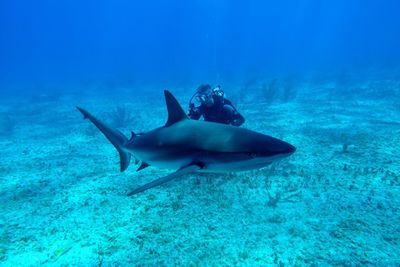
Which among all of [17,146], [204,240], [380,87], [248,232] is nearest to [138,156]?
[204,240]

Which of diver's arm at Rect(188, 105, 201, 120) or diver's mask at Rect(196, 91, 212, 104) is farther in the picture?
diver's arm at Rect(188, 105, 201, 120)

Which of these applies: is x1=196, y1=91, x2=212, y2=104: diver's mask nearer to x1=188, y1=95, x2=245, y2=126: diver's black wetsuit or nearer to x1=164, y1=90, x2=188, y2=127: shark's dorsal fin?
x1=188, y1=95, x2=245, y2=126: diver's black wetsuit

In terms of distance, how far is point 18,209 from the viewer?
18.3 feet

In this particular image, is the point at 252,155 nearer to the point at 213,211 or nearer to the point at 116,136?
the point at 213,211

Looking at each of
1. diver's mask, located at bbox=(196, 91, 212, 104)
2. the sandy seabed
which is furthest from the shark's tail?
diver's mask, located at bbox=(196, 91, 212, 104)

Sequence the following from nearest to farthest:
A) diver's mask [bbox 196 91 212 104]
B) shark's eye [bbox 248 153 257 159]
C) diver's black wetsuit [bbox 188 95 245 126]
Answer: shark's eye [bbox 248 153 257 159], diver's mask [bbox 196 91 212 104], diver's black wetsuit [bbox 188 95 245 126]

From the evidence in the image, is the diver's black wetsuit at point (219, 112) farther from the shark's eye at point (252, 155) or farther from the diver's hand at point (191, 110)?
the shark's eye at point (252, 155)

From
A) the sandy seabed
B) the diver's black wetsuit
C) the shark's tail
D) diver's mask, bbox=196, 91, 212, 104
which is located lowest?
the sandy seabed

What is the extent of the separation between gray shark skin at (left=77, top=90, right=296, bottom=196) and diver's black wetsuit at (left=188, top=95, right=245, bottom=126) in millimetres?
3078

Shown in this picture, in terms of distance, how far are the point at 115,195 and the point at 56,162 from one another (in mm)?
4004

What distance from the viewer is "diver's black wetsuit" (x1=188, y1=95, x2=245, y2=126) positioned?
696 cm

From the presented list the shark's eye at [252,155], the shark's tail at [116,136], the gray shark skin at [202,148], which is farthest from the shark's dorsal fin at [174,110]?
the shark's eye at [252,155]

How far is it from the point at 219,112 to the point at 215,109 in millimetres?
146

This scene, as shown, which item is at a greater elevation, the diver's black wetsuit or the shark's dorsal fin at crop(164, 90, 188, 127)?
the diver's black wetsuit
